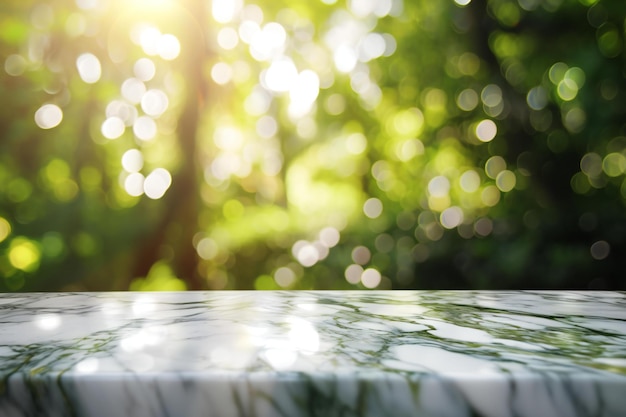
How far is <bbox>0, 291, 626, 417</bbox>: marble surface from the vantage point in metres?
0.50

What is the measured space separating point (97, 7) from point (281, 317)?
279cm

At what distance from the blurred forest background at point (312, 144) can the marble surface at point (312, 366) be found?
1.84 metres

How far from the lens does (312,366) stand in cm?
53

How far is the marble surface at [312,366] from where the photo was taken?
0.50 m

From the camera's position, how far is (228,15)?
343cm

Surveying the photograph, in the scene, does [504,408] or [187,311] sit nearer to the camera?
[504,408]

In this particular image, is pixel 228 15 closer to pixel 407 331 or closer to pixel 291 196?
pixel 291 196

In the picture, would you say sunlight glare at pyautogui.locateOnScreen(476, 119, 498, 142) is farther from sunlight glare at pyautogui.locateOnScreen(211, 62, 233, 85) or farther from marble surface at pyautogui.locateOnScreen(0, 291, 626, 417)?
marble surface at pyautogui.locateOnScreen(0, 291, 626, 417)

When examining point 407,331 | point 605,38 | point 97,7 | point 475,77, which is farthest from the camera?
point 97,7

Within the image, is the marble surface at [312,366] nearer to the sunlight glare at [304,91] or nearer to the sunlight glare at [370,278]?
the sunlight glare at [370,278]


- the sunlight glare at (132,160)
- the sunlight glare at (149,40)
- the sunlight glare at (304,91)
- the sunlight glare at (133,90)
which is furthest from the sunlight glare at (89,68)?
the sunlight glare at (304,91)

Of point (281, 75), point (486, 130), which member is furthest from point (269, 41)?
point (486, 130)

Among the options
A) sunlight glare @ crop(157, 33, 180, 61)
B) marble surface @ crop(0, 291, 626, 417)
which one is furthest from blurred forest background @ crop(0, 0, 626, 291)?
marble surface @ crop(0, 291, 626, 417)

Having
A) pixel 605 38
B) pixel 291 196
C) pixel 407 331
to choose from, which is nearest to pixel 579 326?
pixel 407 331
